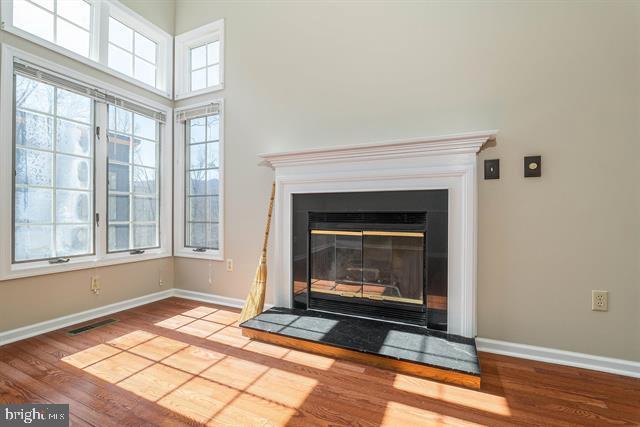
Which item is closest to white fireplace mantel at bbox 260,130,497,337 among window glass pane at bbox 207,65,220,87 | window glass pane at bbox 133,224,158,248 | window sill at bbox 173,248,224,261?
window sill at bbox 173,248,224,261

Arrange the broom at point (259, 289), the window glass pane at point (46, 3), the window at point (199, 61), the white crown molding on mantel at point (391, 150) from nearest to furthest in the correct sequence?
the white crown molding on mantel at point (391, 150)
the window glass pane at point (46, 3)
the broom at point (259, 289)
the window at point (199, 61)

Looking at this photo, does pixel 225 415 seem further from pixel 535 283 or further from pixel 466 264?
pixel 535 283

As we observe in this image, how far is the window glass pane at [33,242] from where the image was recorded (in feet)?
7.91

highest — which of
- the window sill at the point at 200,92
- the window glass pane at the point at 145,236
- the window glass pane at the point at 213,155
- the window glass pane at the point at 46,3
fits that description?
the window glass pane at the point at 46,3

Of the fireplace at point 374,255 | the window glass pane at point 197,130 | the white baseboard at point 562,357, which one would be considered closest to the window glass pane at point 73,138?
the window glass pane at point 197,130

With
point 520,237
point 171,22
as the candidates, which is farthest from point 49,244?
point 520,237

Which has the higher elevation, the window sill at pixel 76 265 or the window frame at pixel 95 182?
the window frame at pixel 95 182

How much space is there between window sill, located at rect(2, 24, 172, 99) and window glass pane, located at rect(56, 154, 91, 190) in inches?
34.4

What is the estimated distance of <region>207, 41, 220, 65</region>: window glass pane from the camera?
343cm

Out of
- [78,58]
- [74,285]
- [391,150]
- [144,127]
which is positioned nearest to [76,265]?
[74,285]

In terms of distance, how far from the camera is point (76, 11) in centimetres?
277

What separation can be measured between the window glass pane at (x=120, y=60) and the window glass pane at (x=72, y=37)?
0.69ft

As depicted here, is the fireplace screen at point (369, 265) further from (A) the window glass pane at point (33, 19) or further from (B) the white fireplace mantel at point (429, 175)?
(A) the window glass pane at point (33, 19)

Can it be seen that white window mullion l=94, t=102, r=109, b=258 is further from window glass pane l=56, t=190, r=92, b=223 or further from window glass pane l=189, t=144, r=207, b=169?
window glass pane l=189, t=144, r=207, b=169
